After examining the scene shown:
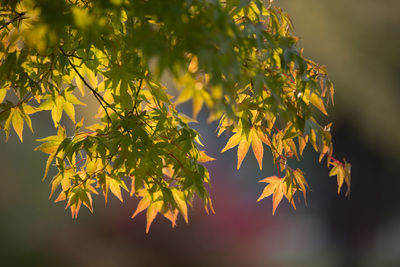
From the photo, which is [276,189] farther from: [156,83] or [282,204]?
[282,204]

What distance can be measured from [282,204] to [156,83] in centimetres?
513

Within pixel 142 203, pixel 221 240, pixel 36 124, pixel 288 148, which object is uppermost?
pixel 36 124

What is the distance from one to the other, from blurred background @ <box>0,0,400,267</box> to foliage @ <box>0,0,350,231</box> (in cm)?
351

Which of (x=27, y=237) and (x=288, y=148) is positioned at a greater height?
(x=288, y=148)

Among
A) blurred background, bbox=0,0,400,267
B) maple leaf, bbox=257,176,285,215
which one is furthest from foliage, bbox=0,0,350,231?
blurred background, bbox=0,0,400,267

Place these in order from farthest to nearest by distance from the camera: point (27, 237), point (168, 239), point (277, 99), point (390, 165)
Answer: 1. point (390, 165)
2. point (168, 239)
3. point (27, 237)
4. point (277, 99)

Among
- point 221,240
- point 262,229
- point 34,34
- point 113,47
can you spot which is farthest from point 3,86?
point 262,229

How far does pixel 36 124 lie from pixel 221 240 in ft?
9.56

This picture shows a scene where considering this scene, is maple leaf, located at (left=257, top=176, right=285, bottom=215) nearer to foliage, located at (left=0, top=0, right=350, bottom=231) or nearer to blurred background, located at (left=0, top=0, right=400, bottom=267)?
foliage, located at (left=0, top=0, right=350, bottom=231)

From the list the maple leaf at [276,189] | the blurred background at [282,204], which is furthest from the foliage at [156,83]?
the blurred background at [282,204]

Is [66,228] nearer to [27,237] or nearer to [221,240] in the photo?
[27,237]

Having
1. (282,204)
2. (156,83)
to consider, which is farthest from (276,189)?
(282,204)

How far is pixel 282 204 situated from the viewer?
19.3ft

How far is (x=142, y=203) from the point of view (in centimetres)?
125
